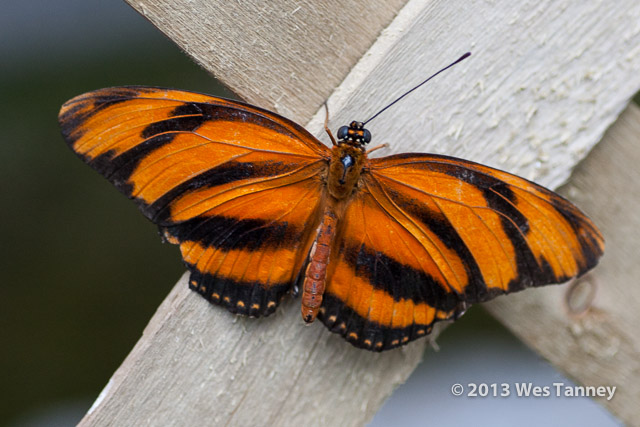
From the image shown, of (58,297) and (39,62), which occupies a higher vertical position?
(39,62)

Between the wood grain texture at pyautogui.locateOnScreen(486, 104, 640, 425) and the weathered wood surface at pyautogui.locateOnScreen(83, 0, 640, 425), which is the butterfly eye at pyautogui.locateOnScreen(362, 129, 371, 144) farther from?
the wood grain texture at pyautogui.locateOnScreen(486, 104, 640, 425)

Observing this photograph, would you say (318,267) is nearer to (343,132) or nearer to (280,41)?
(343,132)

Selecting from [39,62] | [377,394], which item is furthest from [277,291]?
[39,62]

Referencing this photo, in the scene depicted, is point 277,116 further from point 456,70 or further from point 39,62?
point 39,62

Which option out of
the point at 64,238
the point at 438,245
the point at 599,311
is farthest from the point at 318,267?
the point at 64,238

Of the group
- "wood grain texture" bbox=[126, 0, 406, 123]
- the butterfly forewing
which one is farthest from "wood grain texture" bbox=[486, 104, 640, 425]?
"wood grain texture" bbox=[126, 0, 406, 123]

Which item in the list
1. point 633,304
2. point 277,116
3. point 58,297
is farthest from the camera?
point 58,297
